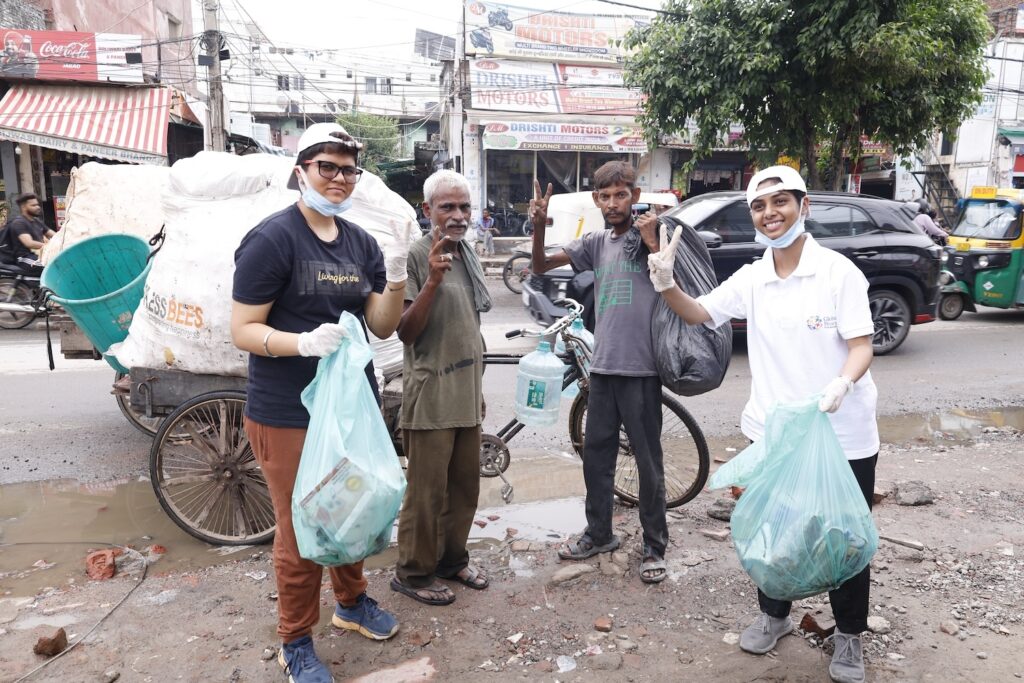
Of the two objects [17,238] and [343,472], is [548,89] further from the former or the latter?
[343,472]

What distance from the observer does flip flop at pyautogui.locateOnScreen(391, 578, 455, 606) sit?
3027 millimetres

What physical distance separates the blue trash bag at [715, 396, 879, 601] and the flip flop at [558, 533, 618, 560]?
112 cm

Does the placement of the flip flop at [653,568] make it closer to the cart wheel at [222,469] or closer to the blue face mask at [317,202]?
the cart wheel at [222,469]

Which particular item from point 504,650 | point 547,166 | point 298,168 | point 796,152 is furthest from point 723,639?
point 547,166

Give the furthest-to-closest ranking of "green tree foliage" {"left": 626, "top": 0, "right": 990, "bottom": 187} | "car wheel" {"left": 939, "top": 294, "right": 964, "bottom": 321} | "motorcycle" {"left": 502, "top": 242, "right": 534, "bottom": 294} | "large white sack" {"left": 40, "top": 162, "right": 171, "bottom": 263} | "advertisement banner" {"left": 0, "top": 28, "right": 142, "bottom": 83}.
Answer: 1. "advertisement banner" {"left": 0, "top": 28, "right": 142, "bottom": 83}
2. "motorcycle" {"left": 502, "top": 242, "right": 534, "bottom": 294}
3. "green tree foliage" {"left": 626, "top": 0, "right": 990, "bottom": 187}
4. "car wheel" {"left": 939, "top": 294, "right": 964, "bottom": 321}
5. "large white sack" {"left": 40, "top": 162, "right": 171, "bottom": 263}

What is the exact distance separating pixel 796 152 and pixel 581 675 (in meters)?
12.5

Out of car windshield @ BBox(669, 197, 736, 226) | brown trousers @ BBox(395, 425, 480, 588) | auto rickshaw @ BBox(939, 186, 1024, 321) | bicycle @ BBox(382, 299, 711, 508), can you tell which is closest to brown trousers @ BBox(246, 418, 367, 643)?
brown trousers @ BBox(395, 425, 480, 588)

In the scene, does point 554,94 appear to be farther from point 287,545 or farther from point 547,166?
point 287,545

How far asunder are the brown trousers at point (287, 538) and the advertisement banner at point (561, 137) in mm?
17408

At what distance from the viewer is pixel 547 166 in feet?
66.3

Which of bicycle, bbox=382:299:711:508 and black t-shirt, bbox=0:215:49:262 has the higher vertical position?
black t-shirt, bbox=0:215:49:262

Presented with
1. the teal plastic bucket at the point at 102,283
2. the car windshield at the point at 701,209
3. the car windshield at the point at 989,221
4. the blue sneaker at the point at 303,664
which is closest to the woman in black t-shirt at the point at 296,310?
the blue sneaker at the point at 303,664

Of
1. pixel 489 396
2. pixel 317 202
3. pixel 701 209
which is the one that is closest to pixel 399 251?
pixel 317 202

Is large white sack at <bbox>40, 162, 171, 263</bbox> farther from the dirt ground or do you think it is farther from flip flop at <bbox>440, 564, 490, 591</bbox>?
Answer: flip flop at <bbox>440, 564, 490, 591</bbox>
